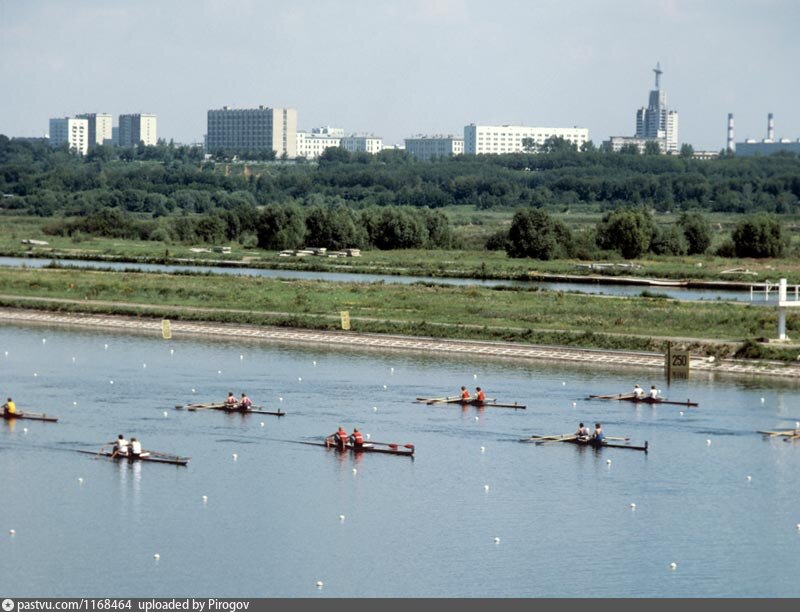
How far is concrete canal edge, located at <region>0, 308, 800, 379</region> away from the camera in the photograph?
233ft

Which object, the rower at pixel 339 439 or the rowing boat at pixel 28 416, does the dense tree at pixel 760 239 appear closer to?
the rower at pixel 339 439

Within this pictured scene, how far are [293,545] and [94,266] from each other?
8280 centimetres

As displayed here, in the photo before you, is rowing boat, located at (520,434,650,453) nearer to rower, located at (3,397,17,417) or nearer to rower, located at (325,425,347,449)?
rower, located at (325,425,347,449)

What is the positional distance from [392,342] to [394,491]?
104 feet

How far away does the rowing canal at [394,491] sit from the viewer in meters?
37.8

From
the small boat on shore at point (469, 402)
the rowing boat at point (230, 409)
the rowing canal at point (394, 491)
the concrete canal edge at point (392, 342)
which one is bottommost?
the rowing canal at point (394, 491)

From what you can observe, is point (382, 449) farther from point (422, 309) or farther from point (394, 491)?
point (422, 309)

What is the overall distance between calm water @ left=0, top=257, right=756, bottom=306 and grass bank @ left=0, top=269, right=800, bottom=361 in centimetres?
818

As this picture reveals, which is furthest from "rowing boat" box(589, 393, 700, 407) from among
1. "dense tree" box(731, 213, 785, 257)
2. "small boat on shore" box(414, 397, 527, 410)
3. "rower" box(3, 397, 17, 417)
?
"dense tree" box(731, 213, 785, 257)

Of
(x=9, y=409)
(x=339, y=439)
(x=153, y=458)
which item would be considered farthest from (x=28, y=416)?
(x=339, y=439)

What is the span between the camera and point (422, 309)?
89875mm

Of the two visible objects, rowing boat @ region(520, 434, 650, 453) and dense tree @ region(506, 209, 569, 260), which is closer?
rowing boat @ region(520, 434, 650, 453)

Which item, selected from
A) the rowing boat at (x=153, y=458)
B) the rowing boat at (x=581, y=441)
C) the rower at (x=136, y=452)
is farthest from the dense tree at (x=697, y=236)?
the rower at (x=136, y=452)

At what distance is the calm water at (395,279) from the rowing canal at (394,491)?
126ft
